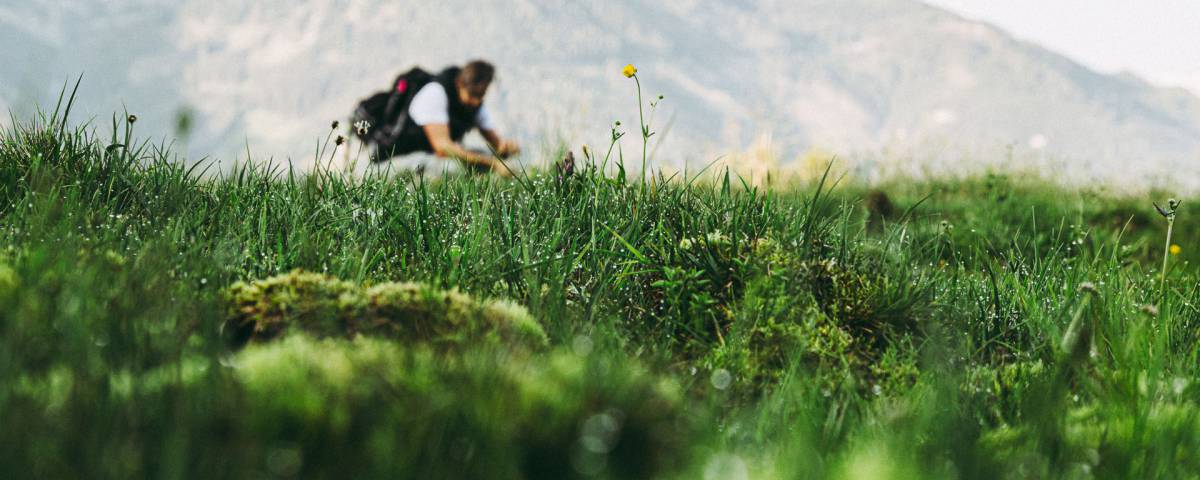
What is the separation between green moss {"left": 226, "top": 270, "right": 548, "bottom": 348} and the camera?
195cm

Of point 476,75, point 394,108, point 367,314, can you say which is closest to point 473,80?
point 476,75

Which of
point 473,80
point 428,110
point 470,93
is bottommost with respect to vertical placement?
point 428,110

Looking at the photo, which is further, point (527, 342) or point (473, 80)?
point (473, 80)

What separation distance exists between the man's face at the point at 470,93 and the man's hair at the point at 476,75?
0.07 feet

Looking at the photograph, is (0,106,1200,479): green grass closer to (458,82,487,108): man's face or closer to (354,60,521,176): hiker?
(354,60,521,176): hiker

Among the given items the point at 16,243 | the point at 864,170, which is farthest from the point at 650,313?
the point at 864,170

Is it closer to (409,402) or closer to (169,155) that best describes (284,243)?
(169,155)

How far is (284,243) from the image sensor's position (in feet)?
9.91

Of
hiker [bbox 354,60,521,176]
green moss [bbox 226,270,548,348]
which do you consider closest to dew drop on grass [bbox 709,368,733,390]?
green moss [bbox 226,270,548,348]

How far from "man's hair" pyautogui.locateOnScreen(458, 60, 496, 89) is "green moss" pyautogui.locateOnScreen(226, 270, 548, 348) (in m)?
7.24

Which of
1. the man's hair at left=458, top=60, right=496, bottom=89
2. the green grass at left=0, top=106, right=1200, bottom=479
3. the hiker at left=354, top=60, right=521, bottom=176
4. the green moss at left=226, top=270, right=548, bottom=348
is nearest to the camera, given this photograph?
the green grass at left=0, top=106, right=1200, bottom=479

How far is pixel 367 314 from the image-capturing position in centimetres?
197

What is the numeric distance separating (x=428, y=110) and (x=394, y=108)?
0.42 metres

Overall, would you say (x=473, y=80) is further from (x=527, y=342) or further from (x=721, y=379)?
(x=527, y=342)
